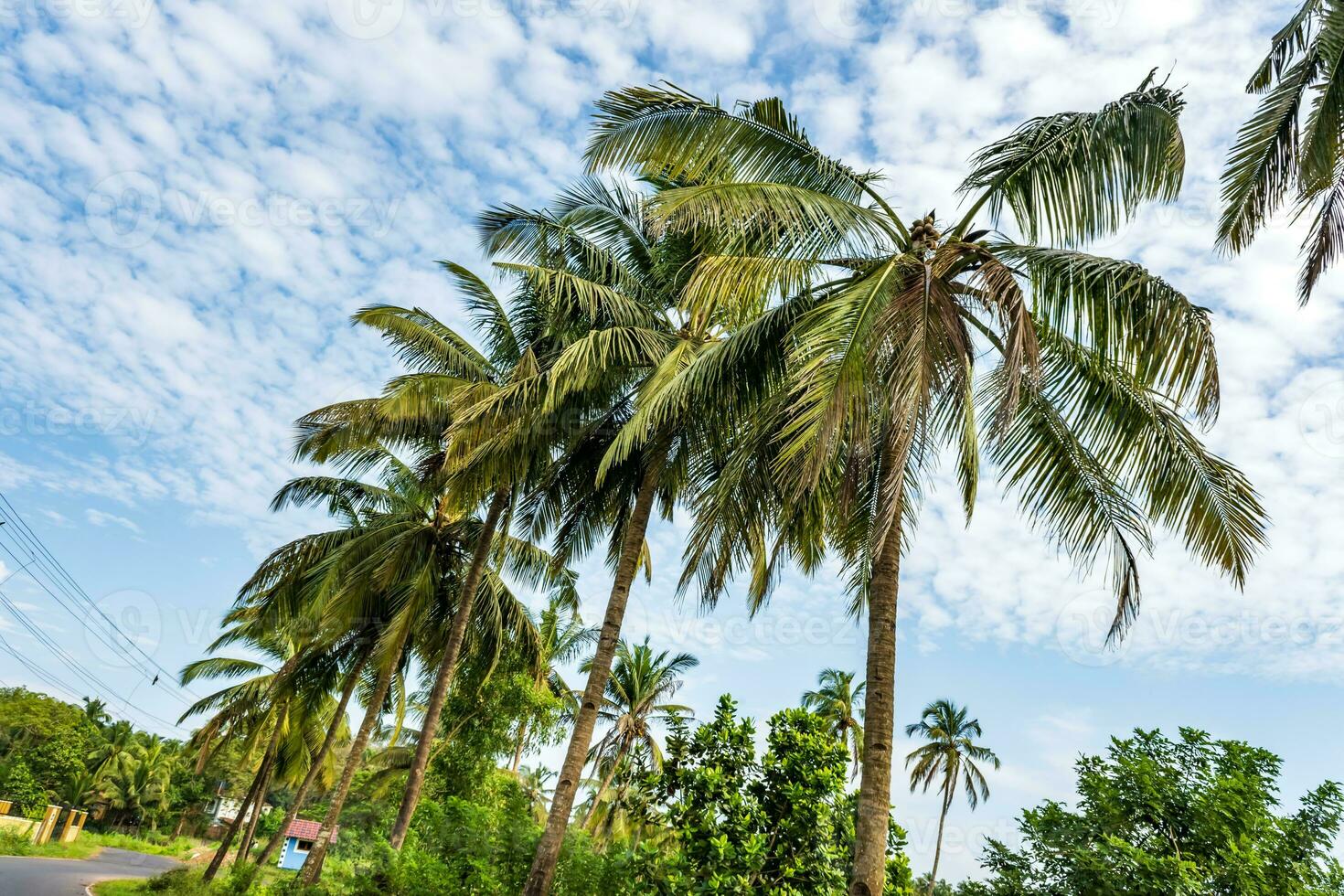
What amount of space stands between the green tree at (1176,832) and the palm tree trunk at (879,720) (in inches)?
143

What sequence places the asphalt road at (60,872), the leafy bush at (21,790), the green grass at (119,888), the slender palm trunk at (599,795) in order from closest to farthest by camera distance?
the asphalt road at (60,872)
the green grass at (119,888)
the slender palm trunk at (599,795)
the leafy bush at (21,790)

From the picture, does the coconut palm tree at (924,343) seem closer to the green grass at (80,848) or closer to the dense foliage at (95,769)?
the green grass at (80,848)

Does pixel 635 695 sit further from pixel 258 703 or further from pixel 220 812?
pixel 220 812

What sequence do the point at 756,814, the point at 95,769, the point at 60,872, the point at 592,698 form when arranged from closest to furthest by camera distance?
the point at 756,814 < the point at 592,698 < the point at 60,872 < the point at 95,769

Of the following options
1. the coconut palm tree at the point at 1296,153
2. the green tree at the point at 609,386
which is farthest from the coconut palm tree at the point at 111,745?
the coconut palm tree at the point at 1296,153

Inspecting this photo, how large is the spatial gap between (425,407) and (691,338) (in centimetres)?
453

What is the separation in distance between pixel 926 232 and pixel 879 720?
13.0 feet

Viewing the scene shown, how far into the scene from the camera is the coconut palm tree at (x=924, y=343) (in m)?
5.99

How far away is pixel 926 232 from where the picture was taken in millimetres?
6895

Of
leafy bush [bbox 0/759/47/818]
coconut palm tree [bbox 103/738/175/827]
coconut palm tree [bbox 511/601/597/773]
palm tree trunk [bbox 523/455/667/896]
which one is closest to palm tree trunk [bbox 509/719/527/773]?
coconut palm tree [bbox 511/601/597/773]

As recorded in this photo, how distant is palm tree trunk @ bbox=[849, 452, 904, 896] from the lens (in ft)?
17.9

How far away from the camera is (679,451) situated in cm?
995

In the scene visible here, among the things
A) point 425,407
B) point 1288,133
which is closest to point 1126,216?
point 1288,133

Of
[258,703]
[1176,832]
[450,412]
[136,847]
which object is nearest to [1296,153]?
[1176,832]
